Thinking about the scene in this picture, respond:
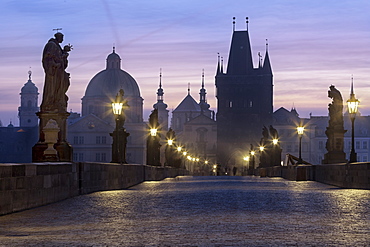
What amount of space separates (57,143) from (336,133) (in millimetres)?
16174

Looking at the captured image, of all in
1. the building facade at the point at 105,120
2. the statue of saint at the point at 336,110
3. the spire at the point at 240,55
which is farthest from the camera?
the building facade at the point at 105,120

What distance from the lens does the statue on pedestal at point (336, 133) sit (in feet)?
118

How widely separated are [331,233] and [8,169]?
213 inches

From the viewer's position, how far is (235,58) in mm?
147750

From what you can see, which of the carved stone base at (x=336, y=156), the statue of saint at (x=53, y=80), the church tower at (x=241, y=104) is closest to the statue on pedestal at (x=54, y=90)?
the statue of saint at (x=53, y=80)

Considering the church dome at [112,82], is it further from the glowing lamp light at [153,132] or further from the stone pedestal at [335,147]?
the stone pedestal at [335,147]

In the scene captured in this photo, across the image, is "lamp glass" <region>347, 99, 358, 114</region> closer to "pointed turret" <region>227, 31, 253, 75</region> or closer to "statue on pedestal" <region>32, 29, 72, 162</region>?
"statue on pedestal" <region>32, 29, 72, 162</region>

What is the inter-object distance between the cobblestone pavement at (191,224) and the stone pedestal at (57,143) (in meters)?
9.32

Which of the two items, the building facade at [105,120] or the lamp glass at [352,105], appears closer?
the lamp glass at [352,105]

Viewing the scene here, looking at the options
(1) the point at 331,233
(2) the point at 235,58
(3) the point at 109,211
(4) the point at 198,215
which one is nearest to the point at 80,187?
(3) the point at 109,211

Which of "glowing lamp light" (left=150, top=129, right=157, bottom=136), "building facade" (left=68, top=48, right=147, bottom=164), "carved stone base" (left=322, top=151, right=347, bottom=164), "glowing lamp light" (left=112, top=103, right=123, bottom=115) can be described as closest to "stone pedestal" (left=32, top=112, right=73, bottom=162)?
"glowing lamp light" (left=112, top=103, right=123, bottom=115)

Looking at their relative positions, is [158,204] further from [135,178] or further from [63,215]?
[135,178]

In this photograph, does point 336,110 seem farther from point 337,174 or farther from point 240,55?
point 240,55

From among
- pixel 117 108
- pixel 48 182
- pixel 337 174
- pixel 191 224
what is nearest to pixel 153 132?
pixel 117 108
